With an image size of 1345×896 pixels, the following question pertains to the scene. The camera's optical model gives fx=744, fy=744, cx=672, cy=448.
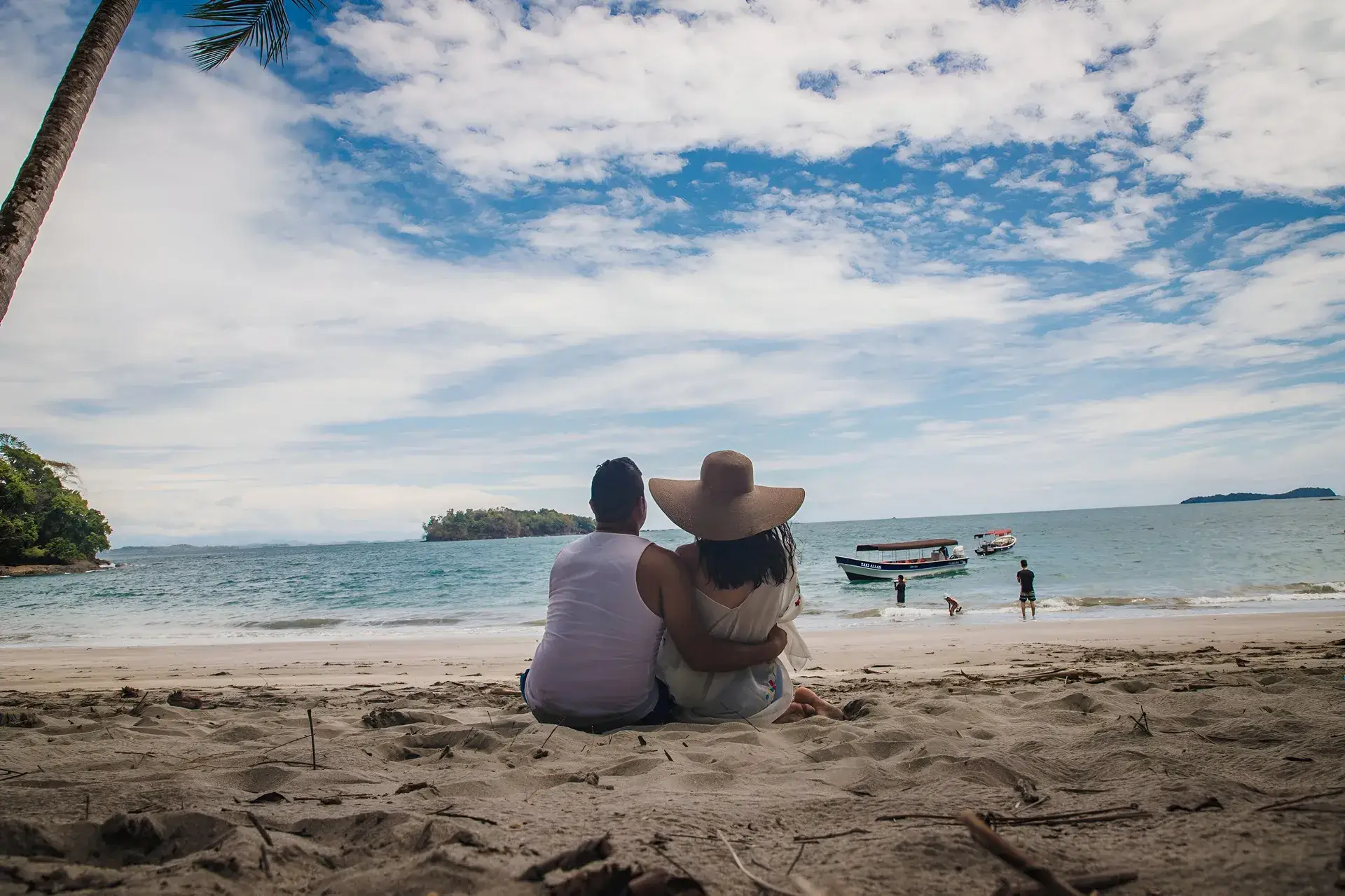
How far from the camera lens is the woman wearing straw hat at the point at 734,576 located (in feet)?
11.8

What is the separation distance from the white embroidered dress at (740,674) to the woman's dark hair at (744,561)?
0.21 feet

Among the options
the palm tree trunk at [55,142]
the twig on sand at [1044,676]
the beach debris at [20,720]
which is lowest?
the twig on sand at [1044,676]

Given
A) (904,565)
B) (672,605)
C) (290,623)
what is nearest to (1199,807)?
(672,605)

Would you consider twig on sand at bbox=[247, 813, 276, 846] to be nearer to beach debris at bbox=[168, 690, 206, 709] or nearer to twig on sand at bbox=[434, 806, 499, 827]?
twig on sand at bbox=[434, 806, 499, 827]

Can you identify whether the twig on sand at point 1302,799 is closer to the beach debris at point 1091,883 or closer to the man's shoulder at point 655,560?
the beach debris at point 1091,883

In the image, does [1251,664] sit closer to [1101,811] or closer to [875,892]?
[1101,811]

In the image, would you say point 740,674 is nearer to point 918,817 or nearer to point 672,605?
point 672,605

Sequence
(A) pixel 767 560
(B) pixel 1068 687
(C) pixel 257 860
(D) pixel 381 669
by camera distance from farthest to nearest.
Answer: (D) pixel 381 669
(B) pixel 1068 687
(A) pixel 767 560
(C) pixel 257 860

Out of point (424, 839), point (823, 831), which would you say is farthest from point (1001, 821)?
point (424, 839)

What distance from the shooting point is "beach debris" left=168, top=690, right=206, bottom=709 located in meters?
5.10

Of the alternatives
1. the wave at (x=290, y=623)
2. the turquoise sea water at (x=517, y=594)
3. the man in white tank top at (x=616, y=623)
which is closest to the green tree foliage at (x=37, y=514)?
the turquoise sea water at (x=517, y=594)

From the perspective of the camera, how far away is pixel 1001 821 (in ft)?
6.57

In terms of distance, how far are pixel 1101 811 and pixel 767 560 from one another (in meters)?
1.81

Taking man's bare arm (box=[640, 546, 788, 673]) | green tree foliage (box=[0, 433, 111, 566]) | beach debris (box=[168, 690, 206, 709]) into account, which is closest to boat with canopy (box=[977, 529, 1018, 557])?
man's bare arm (box=[640, 546, 788, 673])
